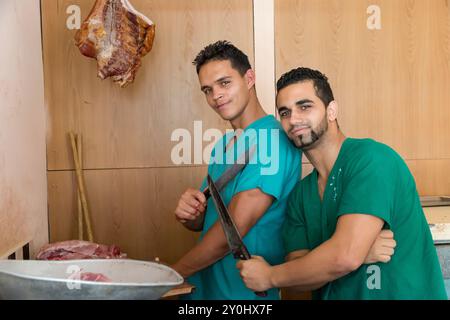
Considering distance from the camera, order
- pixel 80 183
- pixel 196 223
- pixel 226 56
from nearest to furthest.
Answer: pixel 226 56 < pixel 196 223 < pixel 80 183

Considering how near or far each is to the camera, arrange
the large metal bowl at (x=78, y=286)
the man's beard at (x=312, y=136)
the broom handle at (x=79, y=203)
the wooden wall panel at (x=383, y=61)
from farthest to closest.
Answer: the wooden wall panel at (x=383, y=61) → the broom handle at (x=79, y=203) → the man's beard at (x=312, y=136) → the large metal bowl at (x=78, y=286)

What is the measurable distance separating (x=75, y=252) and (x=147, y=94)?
3.15ft

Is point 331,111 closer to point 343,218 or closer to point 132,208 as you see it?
point 343,218

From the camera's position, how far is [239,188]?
147 centimetres

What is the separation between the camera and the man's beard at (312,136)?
1.32 metres

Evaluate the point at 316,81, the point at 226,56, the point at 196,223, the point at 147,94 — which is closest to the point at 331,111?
the point at 316,81

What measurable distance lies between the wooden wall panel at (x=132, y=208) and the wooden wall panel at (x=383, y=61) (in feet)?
2.38

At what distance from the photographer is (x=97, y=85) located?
2283 millimetres

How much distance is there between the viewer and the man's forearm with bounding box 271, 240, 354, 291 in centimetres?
118

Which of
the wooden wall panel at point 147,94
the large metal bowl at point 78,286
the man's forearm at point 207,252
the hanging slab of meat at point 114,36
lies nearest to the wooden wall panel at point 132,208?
the wooden wall panel at point 147,94

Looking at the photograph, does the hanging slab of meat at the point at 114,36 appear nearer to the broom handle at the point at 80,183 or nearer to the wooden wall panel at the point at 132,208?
the broom handle at the point at 80,183

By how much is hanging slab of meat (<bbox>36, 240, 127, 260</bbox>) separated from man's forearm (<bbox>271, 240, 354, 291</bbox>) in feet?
1.74
